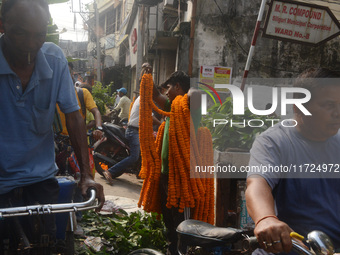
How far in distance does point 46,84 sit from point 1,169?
0.46 meters

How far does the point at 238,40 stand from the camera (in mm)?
9281

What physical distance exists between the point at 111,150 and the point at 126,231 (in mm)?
4011

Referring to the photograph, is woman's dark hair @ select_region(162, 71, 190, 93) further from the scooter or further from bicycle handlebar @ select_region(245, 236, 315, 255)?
the scooter

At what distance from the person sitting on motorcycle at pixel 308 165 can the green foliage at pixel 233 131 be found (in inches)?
71.3

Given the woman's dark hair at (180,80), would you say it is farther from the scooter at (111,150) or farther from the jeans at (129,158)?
the scooter at (111,150)

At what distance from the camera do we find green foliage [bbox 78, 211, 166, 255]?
3.91 m

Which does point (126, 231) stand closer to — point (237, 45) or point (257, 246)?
point (257, 246)

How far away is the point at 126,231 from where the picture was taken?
4.26 m

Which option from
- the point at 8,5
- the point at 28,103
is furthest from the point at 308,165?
the point at 8,5

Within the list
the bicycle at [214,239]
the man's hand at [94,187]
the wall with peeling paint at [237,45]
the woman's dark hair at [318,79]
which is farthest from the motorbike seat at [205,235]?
the wall with peeling paint at [237,45]

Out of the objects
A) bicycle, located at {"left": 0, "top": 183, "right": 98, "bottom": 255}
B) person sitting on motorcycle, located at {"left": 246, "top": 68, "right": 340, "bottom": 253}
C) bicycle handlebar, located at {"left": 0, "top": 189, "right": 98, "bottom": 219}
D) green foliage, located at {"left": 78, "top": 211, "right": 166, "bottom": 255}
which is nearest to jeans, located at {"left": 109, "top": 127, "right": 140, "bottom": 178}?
green foliage, located at {"left": 78, "top": 211, "right": 166, "bottom": 255}

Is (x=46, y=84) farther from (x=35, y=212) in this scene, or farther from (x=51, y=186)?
(x=35, y=212)

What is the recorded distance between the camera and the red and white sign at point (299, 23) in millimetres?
6574

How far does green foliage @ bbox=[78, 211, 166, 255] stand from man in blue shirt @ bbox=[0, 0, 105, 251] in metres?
1.75
